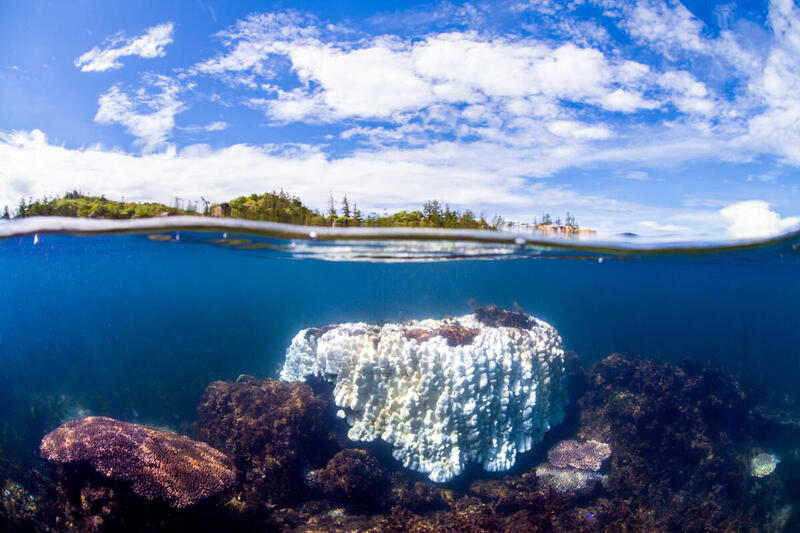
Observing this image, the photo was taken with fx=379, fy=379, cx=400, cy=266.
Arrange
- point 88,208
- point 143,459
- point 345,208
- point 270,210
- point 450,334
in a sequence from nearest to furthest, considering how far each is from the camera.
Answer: point 143,459 → point 450,334 → point 345,208 → point 88,208 → point 270,210

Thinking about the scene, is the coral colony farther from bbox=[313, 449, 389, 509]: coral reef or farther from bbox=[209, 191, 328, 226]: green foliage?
bbox=[209, 191, 328, 226]: green foliage

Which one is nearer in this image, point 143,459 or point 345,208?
point 143,459

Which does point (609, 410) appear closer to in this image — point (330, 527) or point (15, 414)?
point (330, 527)

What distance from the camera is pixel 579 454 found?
957cm

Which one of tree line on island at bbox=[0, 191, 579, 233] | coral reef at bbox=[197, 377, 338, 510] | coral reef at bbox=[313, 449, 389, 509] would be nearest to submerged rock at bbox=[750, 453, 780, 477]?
tree line on island at bbox=[0, 191, 579, 233]

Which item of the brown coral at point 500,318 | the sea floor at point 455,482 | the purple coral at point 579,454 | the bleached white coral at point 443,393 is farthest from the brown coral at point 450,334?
the purple coral at point 579,454

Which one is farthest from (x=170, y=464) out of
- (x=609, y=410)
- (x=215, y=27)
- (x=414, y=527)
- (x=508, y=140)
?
(x=609, y=410)

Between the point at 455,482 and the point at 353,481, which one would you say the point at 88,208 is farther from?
the point at 455,482

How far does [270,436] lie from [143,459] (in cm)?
262

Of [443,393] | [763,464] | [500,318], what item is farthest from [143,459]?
[763,464]

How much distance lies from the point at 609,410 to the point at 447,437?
6.03 meters

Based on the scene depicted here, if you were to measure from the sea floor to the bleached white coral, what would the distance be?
866 millimetres

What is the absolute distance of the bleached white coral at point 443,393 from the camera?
25.8 feet

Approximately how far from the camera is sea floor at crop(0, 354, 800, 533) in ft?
22.5
